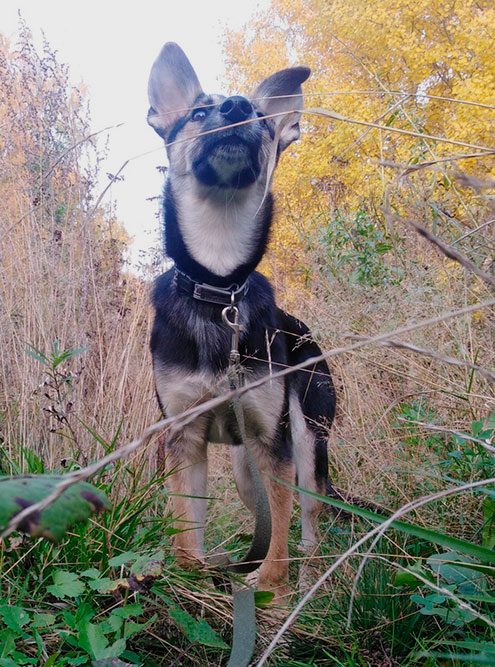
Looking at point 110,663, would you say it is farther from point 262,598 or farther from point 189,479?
point 189,479

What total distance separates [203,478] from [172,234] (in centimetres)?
124

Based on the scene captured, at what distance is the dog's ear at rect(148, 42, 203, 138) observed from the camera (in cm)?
308

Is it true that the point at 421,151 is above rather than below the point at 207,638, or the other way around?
above

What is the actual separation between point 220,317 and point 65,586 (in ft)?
4.67

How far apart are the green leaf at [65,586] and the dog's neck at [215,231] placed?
155 centimetres

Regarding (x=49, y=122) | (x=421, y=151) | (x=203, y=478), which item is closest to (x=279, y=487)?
(x=203, y=478)

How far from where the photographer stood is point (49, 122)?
3299mm

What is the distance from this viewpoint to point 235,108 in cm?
253

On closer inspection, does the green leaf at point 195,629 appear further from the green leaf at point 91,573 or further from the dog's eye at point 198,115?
the dog's eye at point 198,115

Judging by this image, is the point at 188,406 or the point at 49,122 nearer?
the point at 188,406

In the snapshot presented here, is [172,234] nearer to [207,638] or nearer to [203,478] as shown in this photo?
[203,478]

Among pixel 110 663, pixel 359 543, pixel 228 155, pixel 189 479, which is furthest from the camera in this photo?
pixel 228 155

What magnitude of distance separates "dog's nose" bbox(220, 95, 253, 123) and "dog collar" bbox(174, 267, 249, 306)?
2.47ft

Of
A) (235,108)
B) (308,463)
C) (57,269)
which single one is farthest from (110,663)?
(57,269)
